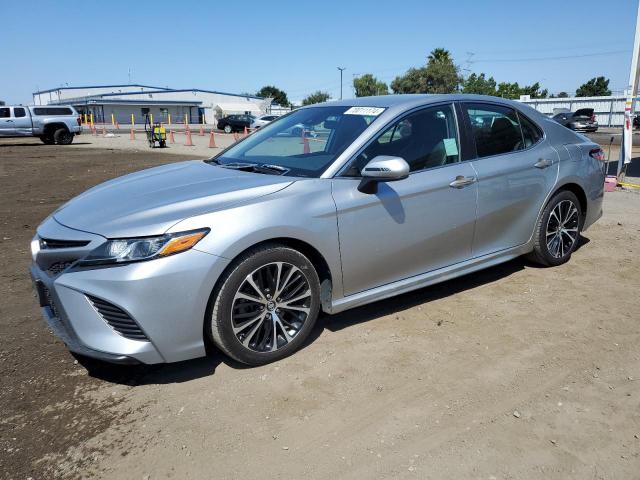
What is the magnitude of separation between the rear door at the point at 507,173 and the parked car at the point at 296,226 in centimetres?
1

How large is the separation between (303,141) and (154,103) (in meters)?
75.3

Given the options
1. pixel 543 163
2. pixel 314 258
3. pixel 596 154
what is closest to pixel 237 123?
pixel 596 154

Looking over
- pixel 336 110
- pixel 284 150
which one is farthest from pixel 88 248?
pixel 336 110

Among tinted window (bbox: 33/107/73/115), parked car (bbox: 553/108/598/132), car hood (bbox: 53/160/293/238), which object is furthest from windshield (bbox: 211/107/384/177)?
parked car (bbox: 553/108/598/132)

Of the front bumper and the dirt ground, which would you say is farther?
the front bumper

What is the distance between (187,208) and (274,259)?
59 centimetres

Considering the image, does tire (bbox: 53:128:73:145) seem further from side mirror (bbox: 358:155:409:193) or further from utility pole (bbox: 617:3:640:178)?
side mirror (bbox: 358:155:409:193)

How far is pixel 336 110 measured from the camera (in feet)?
13.4

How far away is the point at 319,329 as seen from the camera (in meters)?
3.72

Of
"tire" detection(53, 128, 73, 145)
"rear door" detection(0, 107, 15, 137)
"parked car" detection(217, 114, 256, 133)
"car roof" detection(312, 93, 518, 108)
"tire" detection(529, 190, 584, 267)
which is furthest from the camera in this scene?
"parked car" detection(217, 114, 256, 133)

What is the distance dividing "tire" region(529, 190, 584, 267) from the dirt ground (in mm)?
588

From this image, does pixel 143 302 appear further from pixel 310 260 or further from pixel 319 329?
pixel 319 329

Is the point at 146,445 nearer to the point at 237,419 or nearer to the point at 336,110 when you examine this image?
the point at 237,419

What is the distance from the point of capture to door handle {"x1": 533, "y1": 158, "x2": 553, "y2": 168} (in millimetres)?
4449
